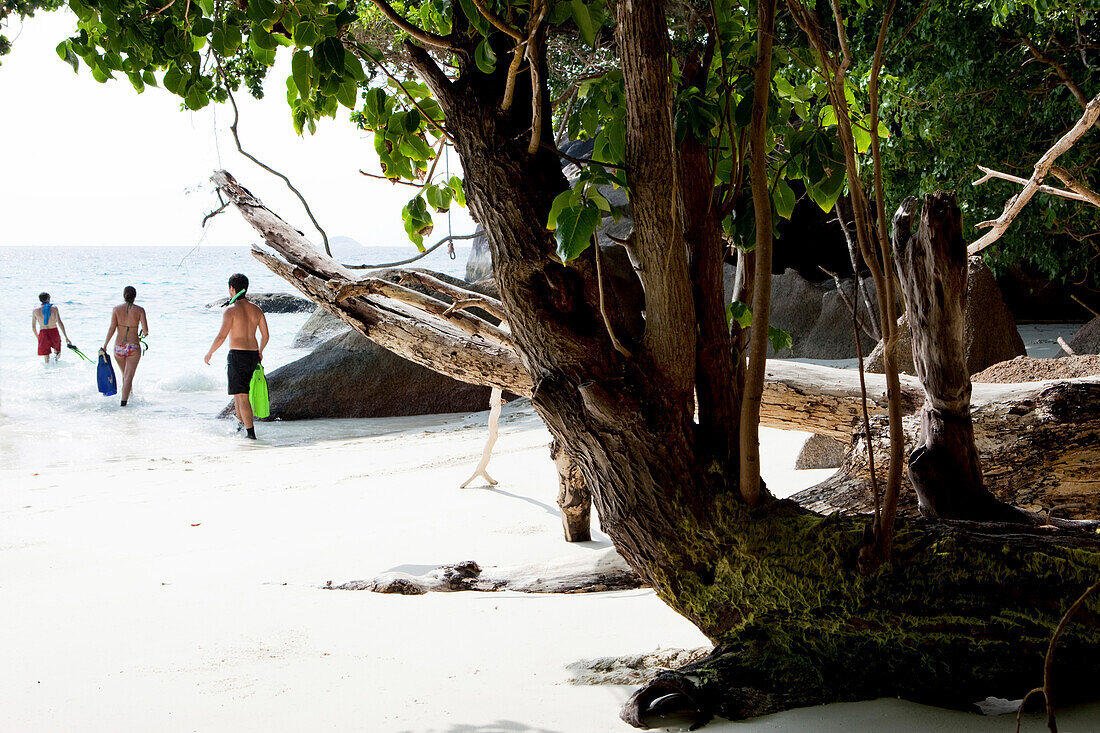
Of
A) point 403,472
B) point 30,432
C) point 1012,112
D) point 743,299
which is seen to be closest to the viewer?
point 743,299

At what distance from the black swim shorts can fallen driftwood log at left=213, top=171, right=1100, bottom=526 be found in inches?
224

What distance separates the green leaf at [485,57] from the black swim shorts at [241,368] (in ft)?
26.5

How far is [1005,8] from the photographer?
465 cm

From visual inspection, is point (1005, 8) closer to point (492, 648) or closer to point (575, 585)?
point (575, 585)

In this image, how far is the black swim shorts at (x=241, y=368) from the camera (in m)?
9.23

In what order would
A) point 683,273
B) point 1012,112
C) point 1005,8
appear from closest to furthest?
point 683,273 → point 1005,8 → point 1012,112

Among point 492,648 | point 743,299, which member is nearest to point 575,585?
point 492,648

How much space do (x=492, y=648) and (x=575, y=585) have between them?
2.34ft

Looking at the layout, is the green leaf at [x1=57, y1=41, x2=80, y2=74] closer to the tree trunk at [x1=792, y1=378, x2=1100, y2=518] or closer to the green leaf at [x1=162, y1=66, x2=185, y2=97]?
the green leaf at [x1=162, y1=66, x2=185, y2=97]

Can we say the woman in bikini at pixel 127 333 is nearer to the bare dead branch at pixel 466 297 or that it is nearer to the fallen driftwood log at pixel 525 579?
the bare dead branch at pixel 466 297

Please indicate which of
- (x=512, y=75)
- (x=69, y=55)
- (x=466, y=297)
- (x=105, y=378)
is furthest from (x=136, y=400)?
(x=512, y=75)

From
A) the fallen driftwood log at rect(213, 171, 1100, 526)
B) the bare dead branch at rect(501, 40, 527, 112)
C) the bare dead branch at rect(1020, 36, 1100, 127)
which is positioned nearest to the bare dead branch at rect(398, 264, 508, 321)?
the fallen driftwood log at rect(213, 171, 1100, 526)

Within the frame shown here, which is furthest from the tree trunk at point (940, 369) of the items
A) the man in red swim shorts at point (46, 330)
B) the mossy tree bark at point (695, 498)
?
the man in red swim shorts at point (46, 330)

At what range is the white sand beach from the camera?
6.62 feet
